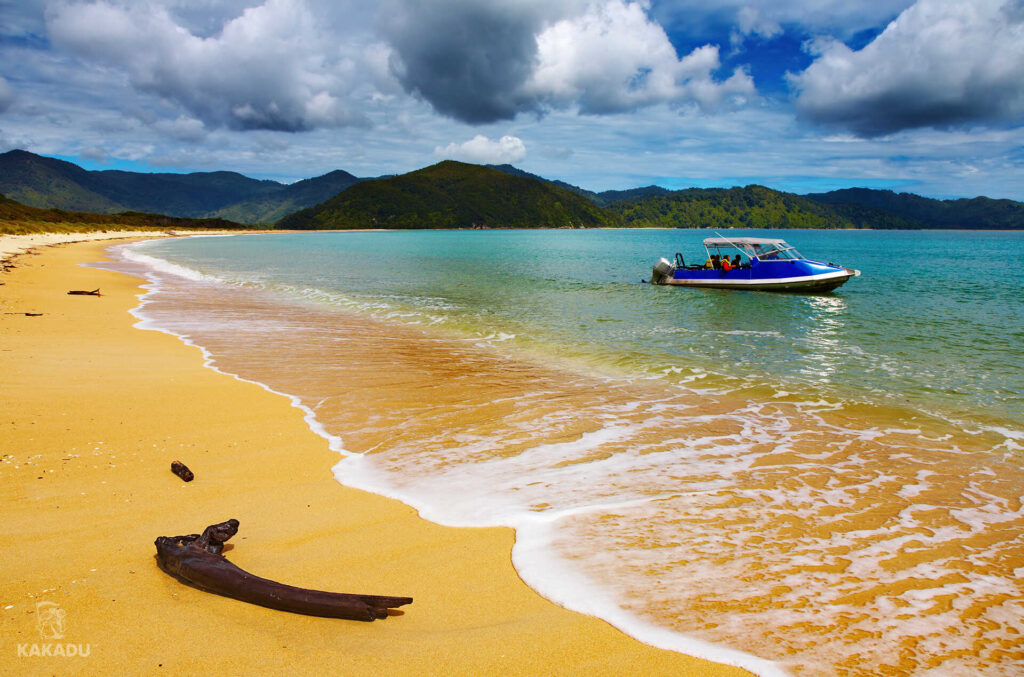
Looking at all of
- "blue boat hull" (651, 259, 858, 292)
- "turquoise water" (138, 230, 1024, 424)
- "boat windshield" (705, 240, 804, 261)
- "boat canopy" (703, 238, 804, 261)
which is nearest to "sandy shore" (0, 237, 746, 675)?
"turquoise water" (138, 230, 1024, 424)

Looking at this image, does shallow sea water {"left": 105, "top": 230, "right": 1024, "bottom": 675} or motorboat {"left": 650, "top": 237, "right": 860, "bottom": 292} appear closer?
shallow sea water {"left": 105, "top": 230, "right": 1024, "bottom": 675}

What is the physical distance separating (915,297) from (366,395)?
112 feet

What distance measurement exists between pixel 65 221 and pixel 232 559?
421ft

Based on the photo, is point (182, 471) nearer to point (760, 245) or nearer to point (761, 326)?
point (761, 326)

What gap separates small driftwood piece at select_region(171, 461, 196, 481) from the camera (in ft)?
19.5

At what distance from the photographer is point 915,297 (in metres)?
31.0

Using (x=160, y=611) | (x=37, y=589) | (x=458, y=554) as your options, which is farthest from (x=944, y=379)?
(x=37, y=589)

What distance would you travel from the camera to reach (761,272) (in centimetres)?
3406

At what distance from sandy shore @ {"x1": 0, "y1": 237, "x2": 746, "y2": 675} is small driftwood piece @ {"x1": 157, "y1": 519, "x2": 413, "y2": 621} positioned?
0.08 metres

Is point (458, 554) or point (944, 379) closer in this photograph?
point (458, 554)

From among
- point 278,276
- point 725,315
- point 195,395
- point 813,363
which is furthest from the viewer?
point 278,276

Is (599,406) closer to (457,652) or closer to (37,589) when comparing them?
(457,652)

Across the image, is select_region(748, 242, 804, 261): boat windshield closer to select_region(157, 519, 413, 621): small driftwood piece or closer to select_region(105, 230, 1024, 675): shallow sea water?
select_region(105, 230, 1024, 675): shallow sea water

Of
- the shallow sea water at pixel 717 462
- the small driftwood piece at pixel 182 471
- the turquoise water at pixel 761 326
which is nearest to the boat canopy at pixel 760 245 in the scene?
the turquoise water at pixel 761 326
